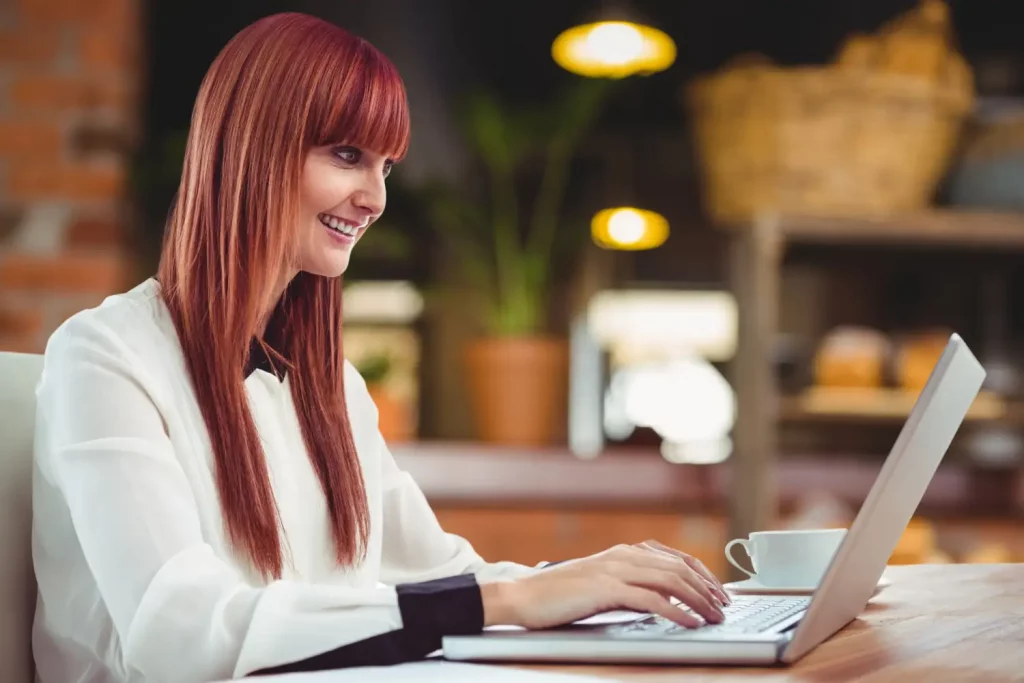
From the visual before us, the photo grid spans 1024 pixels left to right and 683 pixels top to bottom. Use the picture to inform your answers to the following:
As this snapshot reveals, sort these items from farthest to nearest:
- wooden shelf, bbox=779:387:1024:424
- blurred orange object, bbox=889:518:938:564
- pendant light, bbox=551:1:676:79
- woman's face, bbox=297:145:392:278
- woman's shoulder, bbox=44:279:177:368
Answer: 1. pendant light, bbox=551:1:676:79
2. wooden shelf, bbox=779:387:1024:424
3. blurred orange object, bbox=889:518:938:564
4. woman's face, bbox=297:145:392:278
5. woman's shoulder, bbox=44:279:177:368

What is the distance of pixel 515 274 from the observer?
3207mm

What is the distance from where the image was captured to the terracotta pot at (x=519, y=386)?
119 inches

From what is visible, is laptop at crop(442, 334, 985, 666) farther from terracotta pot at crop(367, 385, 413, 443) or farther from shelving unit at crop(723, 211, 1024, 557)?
terracotta pot at crop(367, 385, 413, 443)

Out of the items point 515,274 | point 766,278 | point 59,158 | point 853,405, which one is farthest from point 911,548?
point 59,158

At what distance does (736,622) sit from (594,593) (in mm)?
119

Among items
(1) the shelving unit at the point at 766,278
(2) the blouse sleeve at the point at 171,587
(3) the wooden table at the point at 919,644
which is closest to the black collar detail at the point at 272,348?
(2) the blouse sleeve at the point at 171,587

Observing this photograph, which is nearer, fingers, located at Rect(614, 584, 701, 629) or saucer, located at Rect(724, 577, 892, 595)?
fingers, located at Rect(614, 584, 701, 629)

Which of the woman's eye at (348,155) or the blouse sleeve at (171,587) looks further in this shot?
the woman's eye at (348,155)

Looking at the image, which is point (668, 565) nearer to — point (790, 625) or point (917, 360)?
point (790, 625)

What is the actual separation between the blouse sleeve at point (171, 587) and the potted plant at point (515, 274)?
209 cm

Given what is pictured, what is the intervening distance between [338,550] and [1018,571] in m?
0.75

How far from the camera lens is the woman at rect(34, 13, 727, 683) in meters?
0.84

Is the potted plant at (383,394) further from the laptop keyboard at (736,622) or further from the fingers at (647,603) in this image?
the fingers at (647,603)

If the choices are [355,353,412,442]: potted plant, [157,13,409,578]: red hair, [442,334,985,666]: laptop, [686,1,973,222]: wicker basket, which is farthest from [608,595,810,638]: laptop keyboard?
[355,353,412,442]: potted plant
